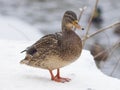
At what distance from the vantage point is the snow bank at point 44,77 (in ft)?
15.6

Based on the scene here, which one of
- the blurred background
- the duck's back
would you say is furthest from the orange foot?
the blurred background

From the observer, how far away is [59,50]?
4879 mm

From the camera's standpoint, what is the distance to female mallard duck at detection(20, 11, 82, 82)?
15.9 feet

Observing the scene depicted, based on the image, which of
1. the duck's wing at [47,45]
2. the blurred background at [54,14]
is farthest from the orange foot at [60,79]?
the blurred background at [54,14]

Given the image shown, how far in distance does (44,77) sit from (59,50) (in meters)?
0.39

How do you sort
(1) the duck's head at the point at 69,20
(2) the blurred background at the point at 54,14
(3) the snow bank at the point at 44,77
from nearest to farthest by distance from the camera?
(3) the snow bank at the point at 44,77 → (1) the duck's head at the point at 69,20 → (2) the blurred background at the point at 54,14

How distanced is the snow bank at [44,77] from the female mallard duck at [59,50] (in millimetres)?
141

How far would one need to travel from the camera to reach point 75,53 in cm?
485

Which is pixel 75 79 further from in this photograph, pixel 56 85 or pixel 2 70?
pixel 2 70

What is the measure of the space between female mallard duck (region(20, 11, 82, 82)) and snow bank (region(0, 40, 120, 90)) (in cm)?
14

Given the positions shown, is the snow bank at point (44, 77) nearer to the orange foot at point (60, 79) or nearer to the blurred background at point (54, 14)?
the orange foot at point (60, 79)

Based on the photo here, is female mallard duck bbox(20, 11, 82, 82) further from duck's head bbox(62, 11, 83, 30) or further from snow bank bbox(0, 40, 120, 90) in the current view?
snow bank bbox(0, 40, 120, 90)

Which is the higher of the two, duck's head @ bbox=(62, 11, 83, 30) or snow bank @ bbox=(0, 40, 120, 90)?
duck's head @ bbox=(62, 11, 83, 30)

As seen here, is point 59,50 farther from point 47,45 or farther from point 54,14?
point 54,14
